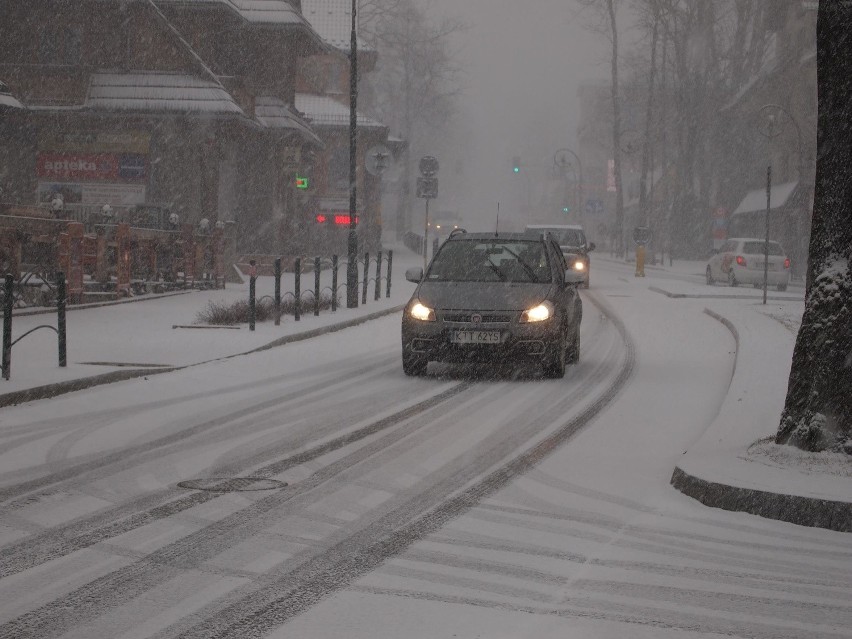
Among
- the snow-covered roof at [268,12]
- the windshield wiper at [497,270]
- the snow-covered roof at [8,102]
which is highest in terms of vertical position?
the snow-covered roof at [268,12]

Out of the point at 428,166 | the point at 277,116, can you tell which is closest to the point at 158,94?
the point at 428,166

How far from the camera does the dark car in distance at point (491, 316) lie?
44.4 ft

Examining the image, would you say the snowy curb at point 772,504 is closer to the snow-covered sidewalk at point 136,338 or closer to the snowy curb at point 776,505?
the snowy curb at point 776,505

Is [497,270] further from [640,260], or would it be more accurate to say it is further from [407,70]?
[407,70]

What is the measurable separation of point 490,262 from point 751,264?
81.6 ft

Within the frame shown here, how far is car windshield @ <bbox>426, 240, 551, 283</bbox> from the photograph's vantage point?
48.2 ft

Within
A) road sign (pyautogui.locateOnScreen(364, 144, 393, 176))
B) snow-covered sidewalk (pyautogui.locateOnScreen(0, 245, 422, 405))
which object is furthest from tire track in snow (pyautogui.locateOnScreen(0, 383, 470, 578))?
road sign (pyautogui.locateOnScreen(364, 144, 393, 176))

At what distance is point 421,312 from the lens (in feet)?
45.2

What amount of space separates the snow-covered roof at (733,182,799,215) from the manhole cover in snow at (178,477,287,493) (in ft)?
156

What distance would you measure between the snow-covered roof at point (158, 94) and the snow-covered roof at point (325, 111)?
2060 cm

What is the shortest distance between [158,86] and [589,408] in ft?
81.7

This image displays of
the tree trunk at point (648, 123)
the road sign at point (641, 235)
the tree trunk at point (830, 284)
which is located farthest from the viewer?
the tree trunk at point (648, 123)

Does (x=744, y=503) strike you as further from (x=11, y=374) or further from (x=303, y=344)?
(x=303, y=344)

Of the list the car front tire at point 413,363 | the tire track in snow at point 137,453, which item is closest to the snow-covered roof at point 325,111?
the car front tire at point 413,363
